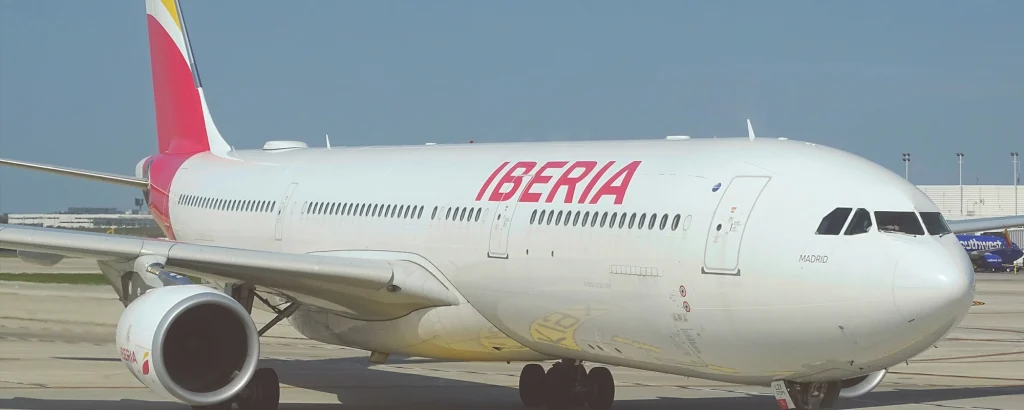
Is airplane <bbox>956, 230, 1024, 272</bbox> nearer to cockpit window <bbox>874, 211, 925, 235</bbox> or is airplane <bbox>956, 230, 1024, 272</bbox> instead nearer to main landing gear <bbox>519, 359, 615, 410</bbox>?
main landing gear <bbox>519, 359, 615, 410</bbox>

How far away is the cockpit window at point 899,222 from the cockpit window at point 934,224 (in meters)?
0.10

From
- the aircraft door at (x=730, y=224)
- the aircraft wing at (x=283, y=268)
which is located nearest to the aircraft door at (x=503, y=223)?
the aircraft wing at (x=283, y=268)

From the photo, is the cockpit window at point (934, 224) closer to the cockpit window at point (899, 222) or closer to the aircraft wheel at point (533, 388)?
the cockpit window at point (899, 222)

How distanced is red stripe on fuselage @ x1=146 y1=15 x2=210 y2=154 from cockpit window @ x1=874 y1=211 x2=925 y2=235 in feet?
49.3

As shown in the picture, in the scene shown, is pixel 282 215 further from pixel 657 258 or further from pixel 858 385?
pixel 858 385

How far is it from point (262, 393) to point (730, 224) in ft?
22.3

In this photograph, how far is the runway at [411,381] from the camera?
18.2 m

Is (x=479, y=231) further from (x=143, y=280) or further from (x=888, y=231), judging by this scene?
(x=888, y=231)

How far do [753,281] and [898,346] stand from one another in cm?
130

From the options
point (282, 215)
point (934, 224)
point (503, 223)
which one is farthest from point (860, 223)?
point (282, 215)

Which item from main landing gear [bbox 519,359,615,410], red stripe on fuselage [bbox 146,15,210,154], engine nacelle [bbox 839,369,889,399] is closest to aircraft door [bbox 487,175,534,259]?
main landing gear [bbox 519,359,615,410]

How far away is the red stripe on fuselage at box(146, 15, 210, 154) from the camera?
24.9m

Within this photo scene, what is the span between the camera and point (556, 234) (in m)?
14.3

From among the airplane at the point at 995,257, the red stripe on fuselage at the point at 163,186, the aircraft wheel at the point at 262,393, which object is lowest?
the airplane at the point at 995,257
